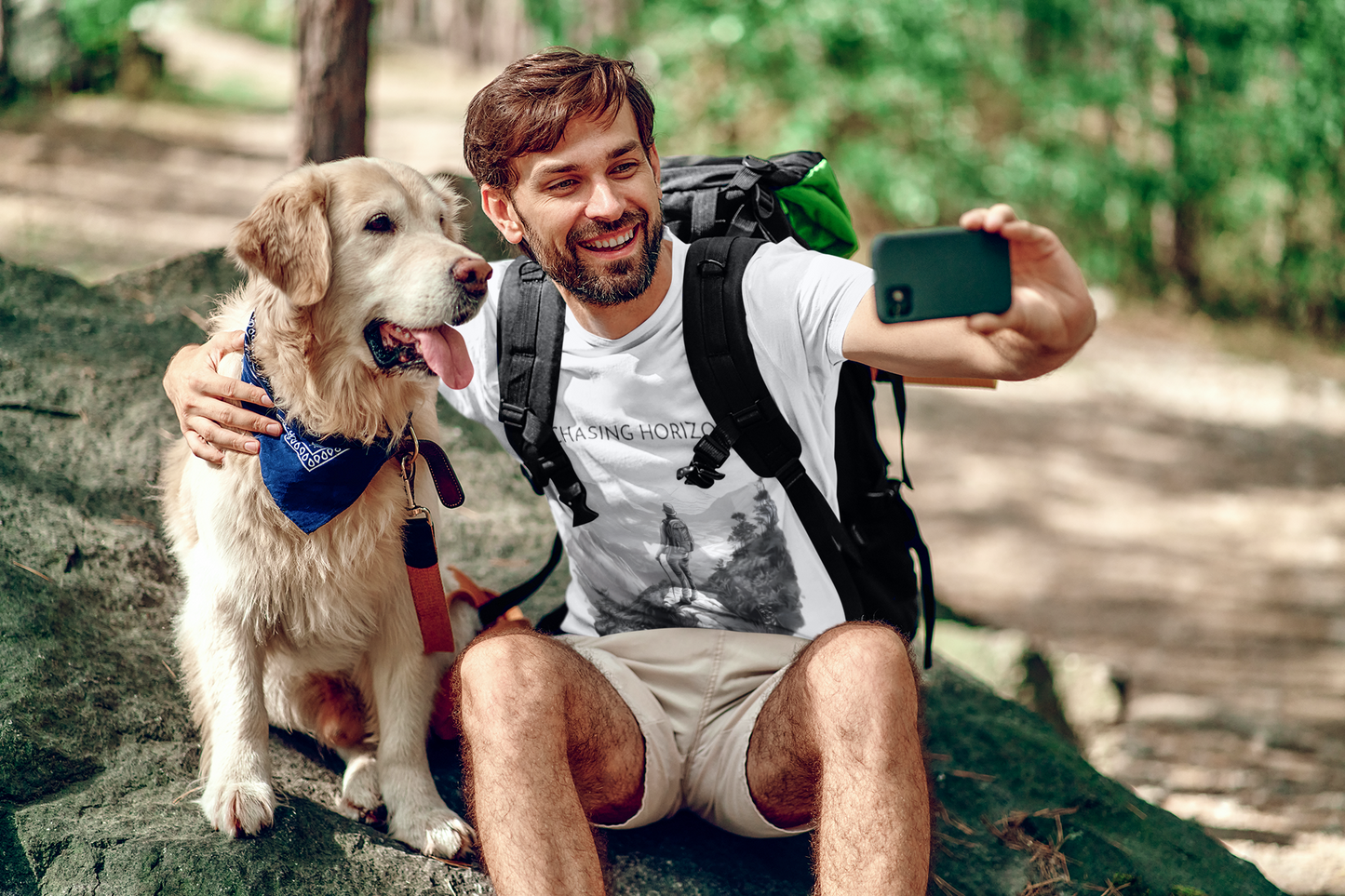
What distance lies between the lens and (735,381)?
8.57ft

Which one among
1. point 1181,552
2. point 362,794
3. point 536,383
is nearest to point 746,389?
point 536,383

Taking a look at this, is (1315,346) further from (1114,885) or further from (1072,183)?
(1114,885)

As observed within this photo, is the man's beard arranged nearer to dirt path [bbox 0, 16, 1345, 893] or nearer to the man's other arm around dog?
the man's other arm around dog

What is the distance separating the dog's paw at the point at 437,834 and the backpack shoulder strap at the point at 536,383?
0.87 m

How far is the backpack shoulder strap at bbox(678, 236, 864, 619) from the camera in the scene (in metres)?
2.61

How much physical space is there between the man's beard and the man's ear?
161 mm

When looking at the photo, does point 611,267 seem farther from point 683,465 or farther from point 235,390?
point 235,390

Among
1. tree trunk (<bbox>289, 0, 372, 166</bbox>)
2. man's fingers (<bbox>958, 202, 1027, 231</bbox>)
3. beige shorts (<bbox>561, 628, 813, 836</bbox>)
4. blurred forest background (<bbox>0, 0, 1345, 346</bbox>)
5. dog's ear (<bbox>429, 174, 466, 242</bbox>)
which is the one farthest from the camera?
blurred forest background (<bbox>0, 0, 1345, 346</bbox>)

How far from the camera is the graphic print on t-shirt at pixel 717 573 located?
2748 mm

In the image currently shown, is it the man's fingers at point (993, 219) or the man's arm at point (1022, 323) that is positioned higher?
the man's fingers at point (993, 219)

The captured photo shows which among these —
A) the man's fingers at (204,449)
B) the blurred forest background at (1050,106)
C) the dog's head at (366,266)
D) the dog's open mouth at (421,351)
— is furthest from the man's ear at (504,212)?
the blurred forest background at (1050,106)

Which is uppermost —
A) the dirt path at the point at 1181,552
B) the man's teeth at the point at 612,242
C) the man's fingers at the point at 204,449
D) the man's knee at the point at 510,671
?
the man's teeth at the point at 612,242

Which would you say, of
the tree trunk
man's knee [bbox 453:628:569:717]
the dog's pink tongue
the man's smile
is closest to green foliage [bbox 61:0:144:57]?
the tree trunk

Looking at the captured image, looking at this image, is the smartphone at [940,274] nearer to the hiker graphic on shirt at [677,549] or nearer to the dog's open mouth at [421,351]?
the hiker graphic on shirt at [677,549]
